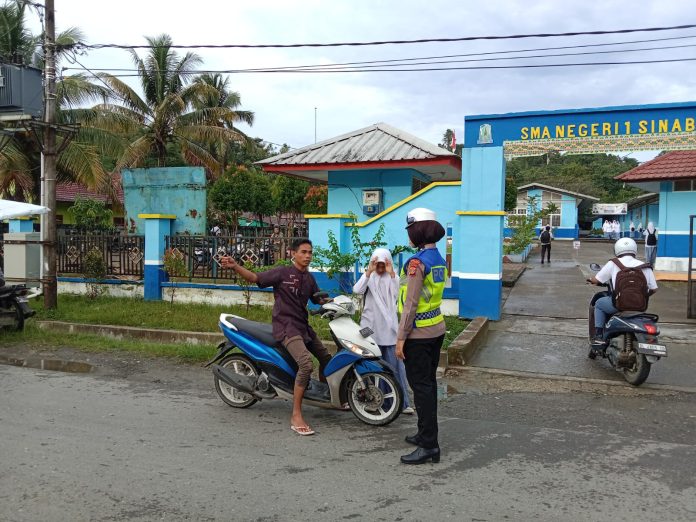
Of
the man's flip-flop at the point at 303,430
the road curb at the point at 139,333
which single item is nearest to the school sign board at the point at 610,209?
the road curb at the point at 139,333

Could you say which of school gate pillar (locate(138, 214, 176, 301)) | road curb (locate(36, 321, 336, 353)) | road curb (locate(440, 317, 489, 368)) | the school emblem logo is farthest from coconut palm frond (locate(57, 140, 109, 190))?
road curb (locate(440, 317, 489, 368))

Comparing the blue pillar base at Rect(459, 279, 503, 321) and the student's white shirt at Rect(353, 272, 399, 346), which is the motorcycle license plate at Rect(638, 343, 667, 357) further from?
the blue pillar base at Rect(459, 279, 503, 321)

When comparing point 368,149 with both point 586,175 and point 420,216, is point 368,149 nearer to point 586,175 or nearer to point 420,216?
point 420,216

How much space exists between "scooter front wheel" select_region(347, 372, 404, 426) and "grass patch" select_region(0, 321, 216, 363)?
9.94 ft

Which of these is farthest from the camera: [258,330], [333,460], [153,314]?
[153,314]

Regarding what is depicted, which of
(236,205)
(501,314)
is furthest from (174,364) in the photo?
(236,205)

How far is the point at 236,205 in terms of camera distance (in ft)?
70.5

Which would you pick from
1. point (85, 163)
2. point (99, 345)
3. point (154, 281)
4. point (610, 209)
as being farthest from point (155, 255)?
point (610, 209)

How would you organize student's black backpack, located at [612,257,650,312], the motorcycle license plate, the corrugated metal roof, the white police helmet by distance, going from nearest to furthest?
1. the white police helmet
2. the motorcycle license plate
3. student's black backpack, located at [612,257,650,312]
4. the corrugated metal roof

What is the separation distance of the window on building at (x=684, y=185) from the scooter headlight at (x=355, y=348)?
13828mm

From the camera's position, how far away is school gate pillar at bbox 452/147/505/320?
369 inches

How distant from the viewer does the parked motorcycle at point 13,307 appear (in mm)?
8914

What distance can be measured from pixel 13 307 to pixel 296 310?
20.2ft

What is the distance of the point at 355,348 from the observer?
4.97m
